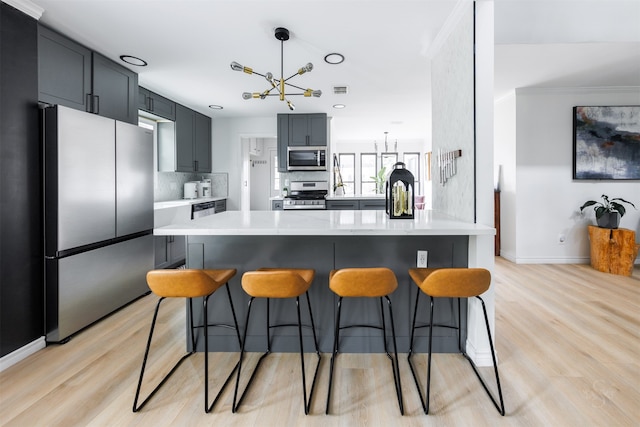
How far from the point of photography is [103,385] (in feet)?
5.95

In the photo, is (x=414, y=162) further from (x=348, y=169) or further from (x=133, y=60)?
(x=133, y=60)

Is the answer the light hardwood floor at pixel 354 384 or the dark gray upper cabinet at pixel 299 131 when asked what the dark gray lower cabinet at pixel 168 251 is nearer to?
the light hardwood floor at pixel 354 384

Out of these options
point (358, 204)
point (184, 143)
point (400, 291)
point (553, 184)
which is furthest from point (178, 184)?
point (553, 184)

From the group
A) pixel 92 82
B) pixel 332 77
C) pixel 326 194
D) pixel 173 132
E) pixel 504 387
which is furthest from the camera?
pixel 326 194

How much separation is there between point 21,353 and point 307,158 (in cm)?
408

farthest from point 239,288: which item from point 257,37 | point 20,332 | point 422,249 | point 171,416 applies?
point 257,37

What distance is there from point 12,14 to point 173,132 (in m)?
2.53

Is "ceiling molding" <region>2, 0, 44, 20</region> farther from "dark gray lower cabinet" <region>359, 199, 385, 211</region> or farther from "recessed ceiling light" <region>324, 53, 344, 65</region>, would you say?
"dark gray lower cabinet" <region>359, 199, 385, 211</region>

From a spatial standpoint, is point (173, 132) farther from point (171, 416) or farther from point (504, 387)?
point (504, 387)

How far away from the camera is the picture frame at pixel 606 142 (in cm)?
422

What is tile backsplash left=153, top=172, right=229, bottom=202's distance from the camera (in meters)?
4.75

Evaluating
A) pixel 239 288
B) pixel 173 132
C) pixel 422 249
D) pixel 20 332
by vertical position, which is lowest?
pixel 20 332

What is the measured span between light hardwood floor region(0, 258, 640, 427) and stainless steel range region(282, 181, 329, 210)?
294 cm

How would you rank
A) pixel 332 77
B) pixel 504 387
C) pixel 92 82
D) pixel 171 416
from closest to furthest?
pixel 171 416
pixel 504 387
pixel 92 82
pixel 332 77
